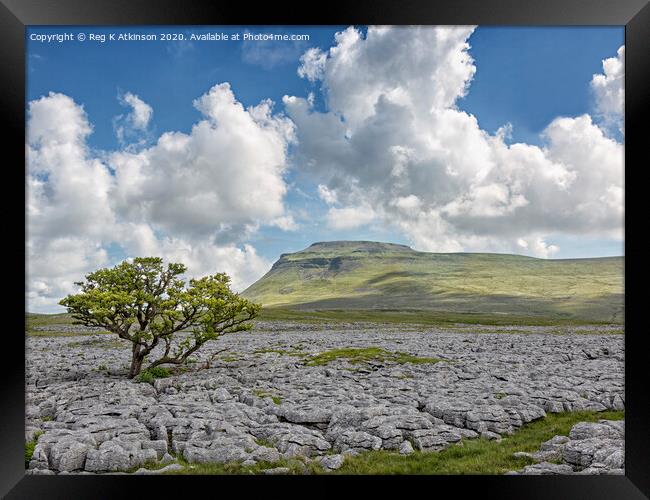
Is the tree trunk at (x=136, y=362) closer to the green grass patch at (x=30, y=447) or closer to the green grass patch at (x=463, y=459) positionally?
the green grass patch at (x=30, y=447)

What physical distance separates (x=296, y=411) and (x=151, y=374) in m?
6.55

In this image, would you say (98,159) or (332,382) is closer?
(332,382)

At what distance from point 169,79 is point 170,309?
747 centimetres

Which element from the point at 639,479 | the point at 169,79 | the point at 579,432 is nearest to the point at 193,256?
the point at 169,79

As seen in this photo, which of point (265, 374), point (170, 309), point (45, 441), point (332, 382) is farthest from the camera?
point (265, 374)

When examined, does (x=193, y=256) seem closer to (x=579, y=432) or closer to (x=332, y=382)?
(x=332, y=382)

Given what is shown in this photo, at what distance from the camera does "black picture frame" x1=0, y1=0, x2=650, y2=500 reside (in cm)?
635

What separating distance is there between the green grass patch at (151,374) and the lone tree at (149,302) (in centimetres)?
30

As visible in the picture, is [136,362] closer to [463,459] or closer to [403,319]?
[463,459]

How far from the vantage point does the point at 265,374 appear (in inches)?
603

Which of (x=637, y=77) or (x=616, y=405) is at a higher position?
(x=637, y=77)

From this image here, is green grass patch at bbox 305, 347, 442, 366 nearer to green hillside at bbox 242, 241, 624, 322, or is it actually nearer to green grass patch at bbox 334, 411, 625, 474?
green grass patch at bbox 334, 411, 625, 474

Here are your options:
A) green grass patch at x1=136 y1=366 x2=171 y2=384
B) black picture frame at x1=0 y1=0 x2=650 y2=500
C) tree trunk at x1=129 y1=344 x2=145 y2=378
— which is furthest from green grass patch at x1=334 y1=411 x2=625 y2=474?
tree trunk at x1=129 y1=344 x2=145 y2=378

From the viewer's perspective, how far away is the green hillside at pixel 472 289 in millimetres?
127763
